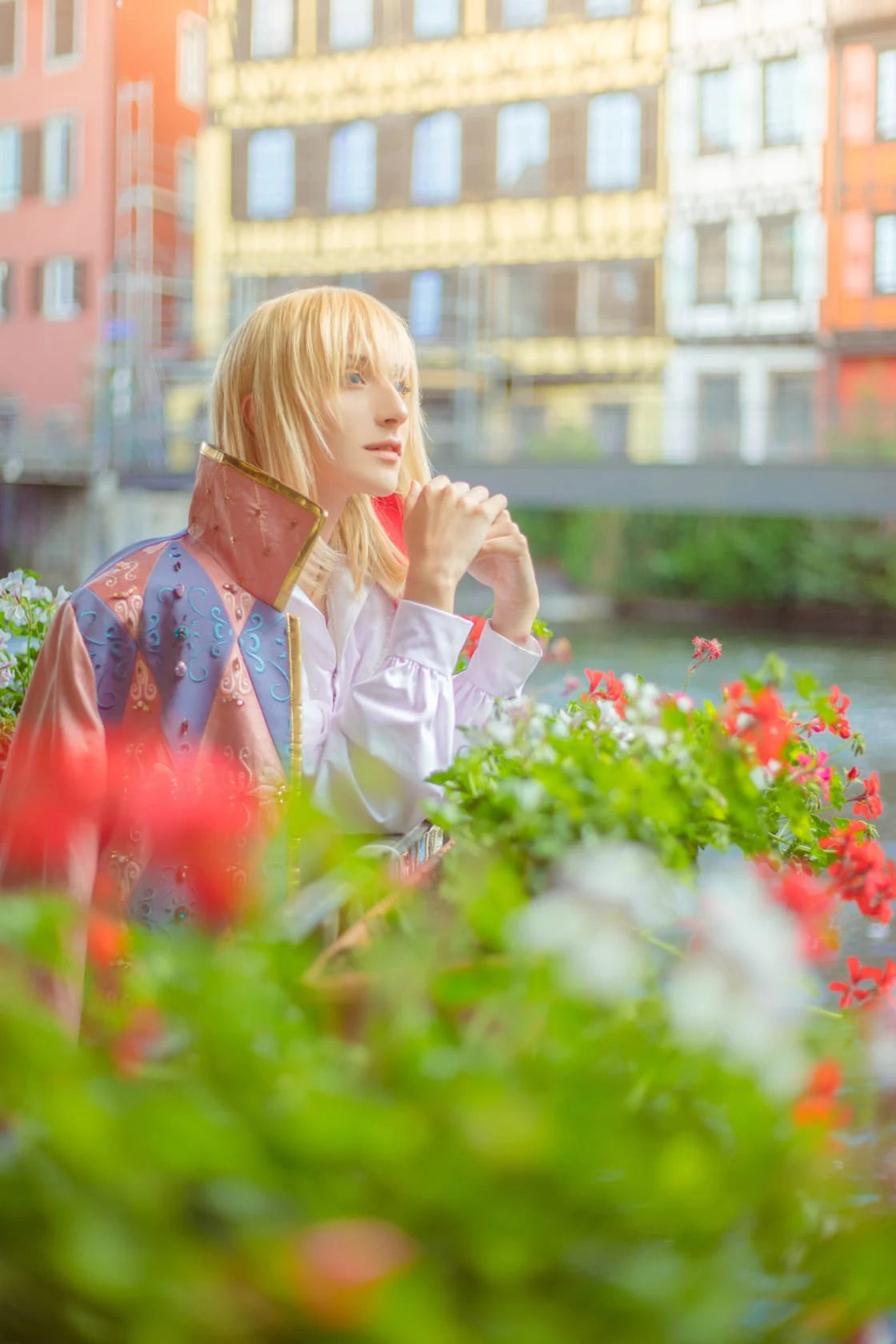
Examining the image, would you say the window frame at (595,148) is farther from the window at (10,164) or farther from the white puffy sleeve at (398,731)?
the white puffy sleeve at (398,731)

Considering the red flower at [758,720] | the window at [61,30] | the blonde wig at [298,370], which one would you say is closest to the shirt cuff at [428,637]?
the blonde wig at [298,370]

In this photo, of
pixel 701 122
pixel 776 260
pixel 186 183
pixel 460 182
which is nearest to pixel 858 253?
pixel 776 260

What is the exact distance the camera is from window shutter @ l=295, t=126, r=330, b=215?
16750mm

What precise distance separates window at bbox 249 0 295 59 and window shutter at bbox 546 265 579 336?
10.6ft

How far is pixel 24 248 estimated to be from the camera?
17.2 m

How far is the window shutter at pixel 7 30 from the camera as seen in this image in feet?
50.8

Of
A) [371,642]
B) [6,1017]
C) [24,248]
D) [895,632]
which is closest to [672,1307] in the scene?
[6,1017]

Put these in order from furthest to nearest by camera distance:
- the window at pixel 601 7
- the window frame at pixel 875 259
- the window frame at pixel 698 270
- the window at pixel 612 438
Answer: the window frame at pixel 698 270 → the window frame at pixel 875 259 → the window at pixel 601 7 → the window at pixel 612 438

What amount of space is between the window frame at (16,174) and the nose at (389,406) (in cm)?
1704

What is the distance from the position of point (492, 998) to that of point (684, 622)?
55.0ft

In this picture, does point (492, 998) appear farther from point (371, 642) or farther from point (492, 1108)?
point (371, 642)

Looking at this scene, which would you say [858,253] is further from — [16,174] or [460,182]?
[16,174]

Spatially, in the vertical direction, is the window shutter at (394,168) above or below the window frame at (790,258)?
above

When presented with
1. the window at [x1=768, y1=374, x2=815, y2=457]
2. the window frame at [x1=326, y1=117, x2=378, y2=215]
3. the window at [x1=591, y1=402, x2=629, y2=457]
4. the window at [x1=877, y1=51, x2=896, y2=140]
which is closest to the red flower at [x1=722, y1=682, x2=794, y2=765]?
the window at [x1=768, y1=374, x2=815, y2=457]
